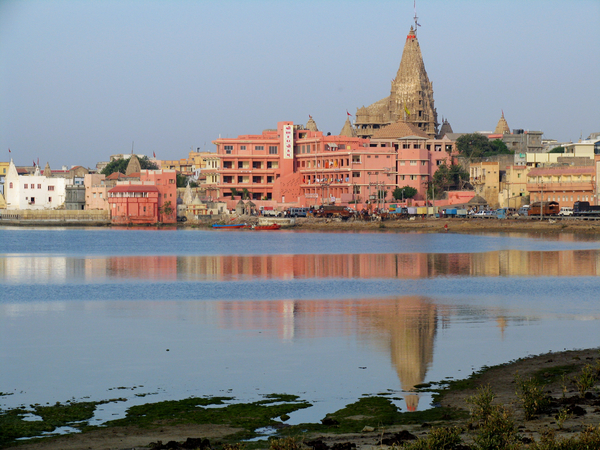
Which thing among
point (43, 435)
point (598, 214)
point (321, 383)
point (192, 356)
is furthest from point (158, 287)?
point (598, 214)

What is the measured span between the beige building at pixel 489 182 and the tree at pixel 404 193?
7.74 m

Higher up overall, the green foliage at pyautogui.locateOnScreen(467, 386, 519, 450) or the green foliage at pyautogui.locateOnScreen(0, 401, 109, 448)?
the green foliage at pyautogui.locateOnScreen(467, 386, 519, 450)

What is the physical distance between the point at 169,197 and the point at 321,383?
95.9 metres

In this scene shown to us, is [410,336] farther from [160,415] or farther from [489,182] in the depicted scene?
[489,182]

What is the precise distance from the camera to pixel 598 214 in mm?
75750

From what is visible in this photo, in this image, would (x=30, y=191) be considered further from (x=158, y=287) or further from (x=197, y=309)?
(x=197, y=309)

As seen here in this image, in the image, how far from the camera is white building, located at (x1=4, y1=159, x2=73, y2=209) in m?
123

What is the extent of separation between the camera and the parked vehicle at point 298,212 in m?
100

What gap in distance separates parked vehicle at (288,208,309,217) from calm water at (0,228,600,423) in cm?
4897

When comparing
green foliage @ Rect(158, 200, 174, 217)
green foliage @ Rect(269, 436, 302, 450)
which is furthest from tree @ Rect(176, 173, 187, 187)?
green foliage @ Rect(269, 436, 302, 450)

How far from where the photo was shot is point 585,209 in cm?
7838

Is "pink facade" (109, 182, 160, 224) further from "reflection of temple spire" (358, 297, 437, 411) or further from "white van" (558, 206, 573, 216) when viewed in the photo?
"reflection of temple spire" (358, 297, 437, 411)

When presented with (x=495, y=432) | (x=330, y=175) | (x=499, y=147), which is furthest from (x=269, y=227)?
(x=495, y=432)

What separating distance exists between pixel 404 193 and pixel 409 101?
32905 millimetres
